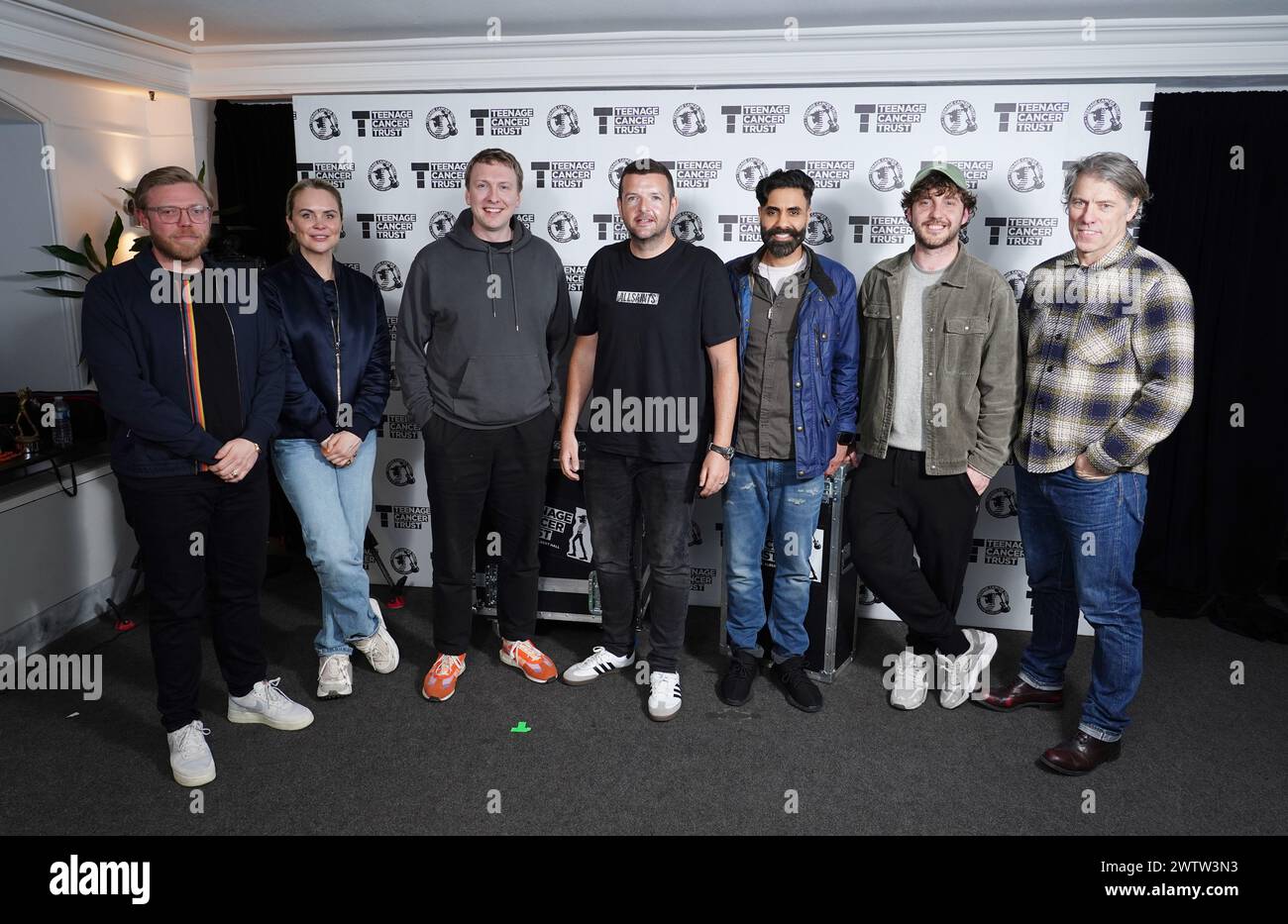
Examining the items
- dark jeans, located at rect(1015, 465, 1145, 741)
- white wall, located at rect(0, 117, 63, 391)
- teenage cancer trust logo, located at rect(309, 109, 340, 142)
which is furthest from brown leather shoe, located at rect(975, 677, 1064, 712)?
white wall, located at rect(0, 117, 63, 391)

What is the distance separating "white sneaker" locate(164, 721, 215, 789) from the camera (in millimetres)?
2414

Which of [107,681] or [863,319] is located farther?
[107,681]

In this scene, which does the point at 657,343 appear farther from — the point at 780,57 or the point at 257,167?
the point at 257,167

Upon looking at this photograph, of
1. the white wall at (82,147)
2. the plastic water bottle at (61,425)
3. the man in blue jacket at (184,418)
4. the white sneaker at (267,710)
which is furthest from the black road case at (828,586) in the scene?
the white wall at (82,147)

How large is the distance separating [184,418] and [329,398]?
0.55 m

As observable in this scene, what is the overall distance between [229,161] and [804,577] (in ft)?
11.6

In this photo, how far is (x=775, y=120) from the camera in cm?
343

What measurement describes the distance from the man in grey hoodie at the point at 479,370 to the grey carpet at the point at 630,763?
0.38 meters

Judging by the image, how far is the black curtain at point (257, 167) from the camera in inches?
171

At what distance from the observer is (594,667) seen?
120 inches

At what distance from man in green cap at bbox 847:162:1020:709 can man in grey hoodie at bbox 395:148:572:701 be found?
40.6 inches

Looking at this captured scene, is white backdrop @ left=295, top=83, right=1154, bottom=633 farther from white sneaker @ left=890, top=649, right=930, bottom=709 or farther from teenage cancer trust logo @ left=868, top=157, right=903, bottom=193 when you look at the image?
white sneaker @ left=890, top=649, right=930, bottom=709
